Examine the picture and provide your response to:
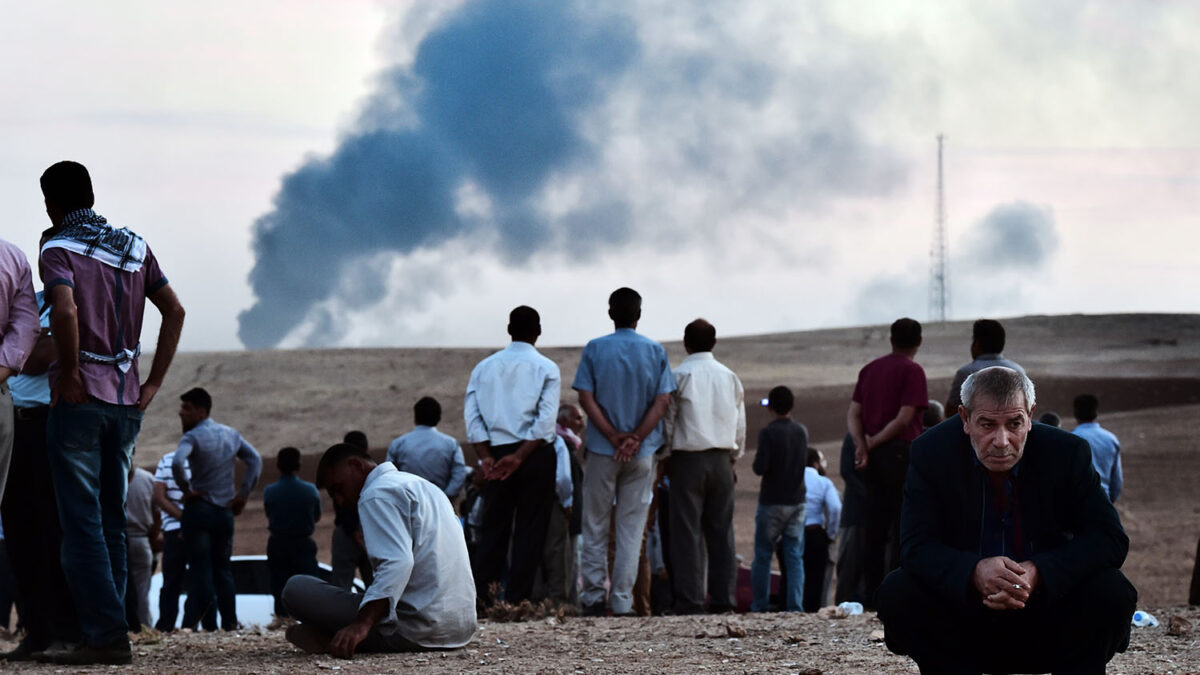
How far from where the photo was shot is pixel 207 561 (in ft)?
34.5

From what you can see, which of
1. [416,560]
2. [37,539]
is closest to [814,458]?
[416,560]

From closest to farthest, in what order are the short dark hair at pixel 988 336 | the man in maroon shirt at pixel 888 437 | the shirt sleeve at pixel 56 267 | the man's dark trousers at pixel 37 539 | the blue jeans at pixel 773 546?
the shirt sleeve at pixel 56 267 → the man's dark trousers at pixel 37 539 → the short dark hair at pixel 988 336 → the man in maroon shirt at pixel 888 437 → the blue jeans at pixel 773 546

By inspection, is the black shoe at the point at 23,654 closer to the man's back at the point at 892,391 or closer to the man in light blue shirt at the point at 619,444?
the man in light blue shirt at the point at 619,444

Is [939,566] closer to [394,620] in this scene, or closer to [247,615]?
[394,620]

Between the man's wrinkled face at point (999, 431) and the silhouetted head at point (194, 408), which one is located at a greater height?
the silhouetted head at point (194, 408)

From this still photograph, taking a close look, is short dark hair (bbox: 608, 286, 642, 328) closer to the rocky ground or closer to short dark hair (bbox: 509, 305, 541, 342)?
short dark hair (bbox: 509, 305, 541, 342)

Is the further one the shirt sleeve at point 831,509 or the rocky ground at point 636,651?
the shirt sleeve at point 831,509

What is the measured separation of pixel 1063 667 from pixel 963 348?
126 ft

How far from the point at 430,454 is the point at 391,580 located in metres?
3.77

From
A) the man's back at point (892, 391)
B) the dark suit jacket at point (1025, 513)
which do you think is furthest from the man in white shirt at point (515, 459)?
the dark suit jacket at point (1025, 513)

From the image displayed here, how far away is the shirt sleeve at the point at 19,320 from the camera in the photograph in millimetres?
5992

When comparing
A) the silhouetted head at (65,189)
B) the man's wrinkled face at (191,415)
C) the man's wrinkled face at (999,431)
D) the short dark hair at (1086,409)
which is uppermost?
the silhouetted head at (65,189)

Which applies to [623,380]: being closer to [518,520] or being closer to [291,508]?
[518,520]

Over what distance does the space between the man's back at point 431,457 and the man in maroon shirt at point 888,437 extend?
9.22 feet
